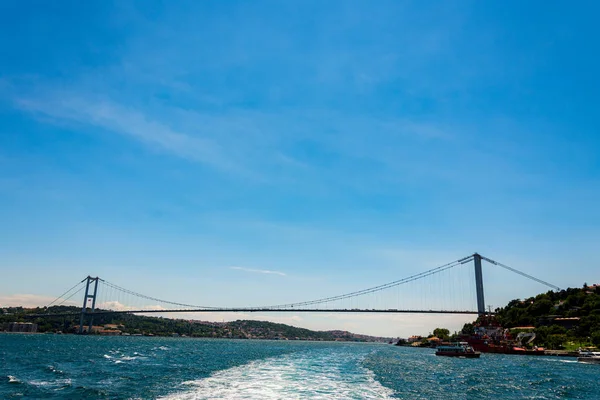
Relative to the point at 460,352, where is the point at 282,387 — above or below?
above

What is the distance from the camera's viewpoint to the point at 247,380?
1147 inches

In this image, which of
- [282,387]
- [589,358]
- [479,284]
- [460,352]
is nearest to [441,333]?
[479,284]

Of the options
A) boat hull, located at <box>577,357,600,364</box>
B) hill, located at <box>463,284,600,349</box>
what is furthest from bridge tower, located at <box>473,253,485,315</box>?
boat hull, located at <box>577,357,600,364</box>

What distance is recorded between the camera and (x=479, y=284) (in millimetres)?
110688

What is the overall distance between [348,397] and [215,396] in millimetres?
7352

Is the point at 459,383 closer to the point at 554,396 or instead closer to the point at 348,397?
the point at 554,396

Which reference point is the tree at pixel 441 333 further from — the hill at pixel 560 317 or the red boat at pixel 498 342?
the red boat at pixel 498 342

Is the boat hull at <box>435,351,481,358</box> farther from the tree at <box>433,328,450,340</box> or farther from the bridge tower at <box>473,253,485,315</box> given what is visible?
the tree at <box>433,328,450,340</box>

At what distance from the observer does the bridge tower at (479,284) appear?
102181mm

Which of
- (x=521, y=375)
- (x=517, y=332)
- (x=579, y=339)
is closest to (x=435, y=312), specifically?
(x=517, y=332)

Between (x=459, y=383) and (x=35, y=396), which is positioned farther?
(x=459, y=383)

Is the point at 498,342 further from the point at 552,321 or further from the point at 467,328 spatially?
the point at 467,328

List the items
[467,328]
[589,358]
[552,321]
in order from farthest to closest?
1. [467,328]
2. [552,321]
3. [589,358]

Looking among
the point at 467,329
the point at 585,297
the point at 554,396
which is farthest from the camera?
the point at 467,329
